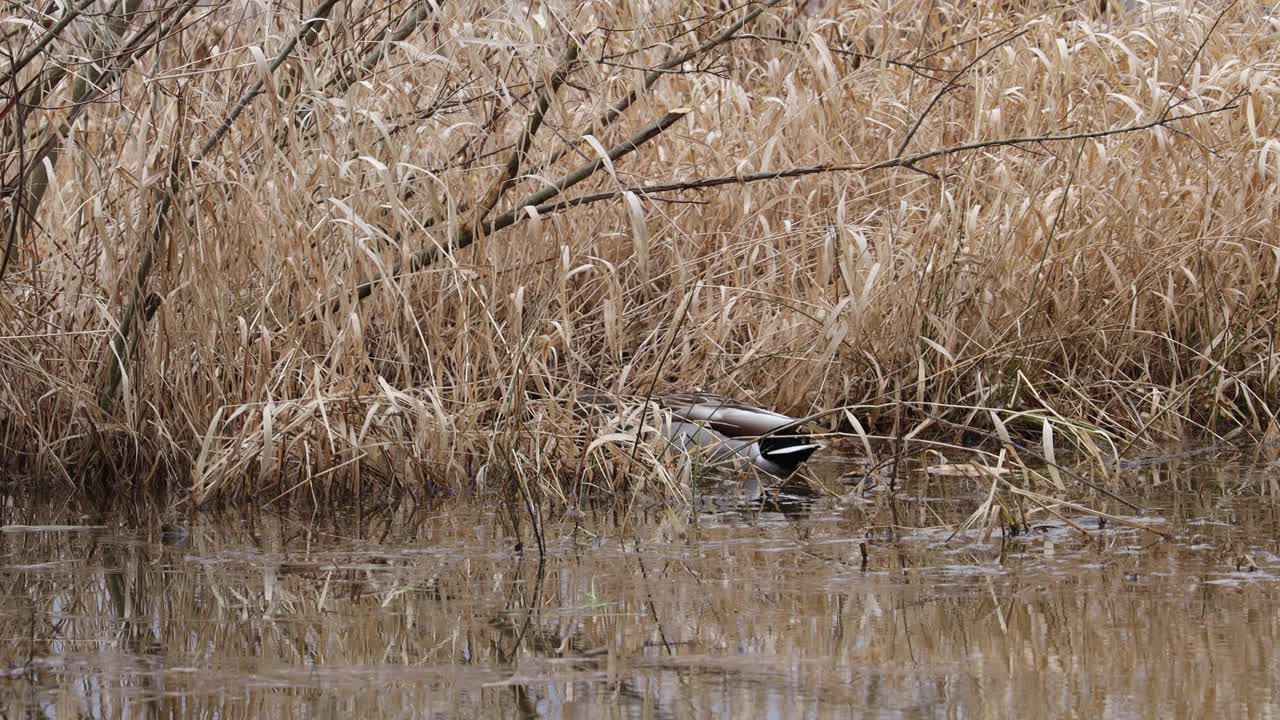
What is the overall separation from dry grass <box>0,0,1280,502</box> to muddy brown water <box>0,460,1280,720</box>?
331mm

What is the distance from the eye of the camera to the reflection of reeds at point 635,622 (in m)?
2.48

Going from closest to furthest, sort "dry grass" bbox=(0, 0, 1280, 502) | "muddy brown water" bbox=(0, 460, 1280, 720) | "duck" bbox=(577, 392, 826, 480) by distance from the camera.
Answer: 1. "muddy brown water" bbox=(0, 460, 1280, 720)
2. "dry grass" bbox=(0, 0, 1280, 502)
3. "duck" bbox=(577, 392, 826, 480)

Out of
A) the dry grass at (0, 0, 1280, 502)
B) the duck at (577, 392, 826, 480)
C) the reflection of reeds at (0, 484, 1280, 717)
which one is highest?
the dry grass at (0, 0, 1280, 502)

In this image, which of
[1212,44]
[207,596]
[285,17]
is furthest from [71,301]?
[1212,44]

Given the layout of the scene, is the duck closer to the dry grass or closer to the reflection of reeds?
the dry grass

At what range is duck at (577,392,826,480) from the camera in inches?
183

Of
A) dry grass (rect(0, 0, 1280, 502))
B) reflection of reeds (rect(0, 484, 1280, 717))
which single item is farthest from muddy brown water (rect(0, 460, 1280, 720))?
dry grass (rect(0, 0, 1280, 502))

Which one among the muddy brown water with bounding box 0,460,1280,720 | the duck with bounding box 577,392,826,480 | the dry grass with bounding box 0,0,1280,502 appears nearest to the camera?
the muddy brown water with bounding box 0,460,1280,720

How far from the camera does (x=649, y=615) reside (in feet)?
9.89

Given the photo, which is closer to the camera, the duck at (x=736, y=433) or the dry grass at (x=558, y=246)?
the dry grass at (x=558, y=246)

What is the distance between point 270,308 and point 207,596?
4.47ft

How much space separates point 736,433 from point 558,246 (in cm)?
69

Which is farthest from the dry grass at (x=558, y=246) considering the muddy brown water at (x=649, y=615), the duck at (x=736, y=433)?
the muddy brown water at (x=649, y=615)

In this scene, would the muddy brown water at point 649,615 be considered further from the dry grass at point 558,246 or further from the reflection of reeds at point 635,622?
the dry grass at point 558,246
